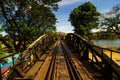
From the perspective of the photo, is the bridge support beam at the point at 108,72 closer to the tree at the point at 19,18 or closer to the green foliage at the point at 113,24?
the tree at the point at 19,18

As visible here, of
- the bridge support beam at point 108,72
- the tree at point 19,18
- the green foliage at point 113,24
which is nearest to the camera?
the bridge support beam at point 108,72

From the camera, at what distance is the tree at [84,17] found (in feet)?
189

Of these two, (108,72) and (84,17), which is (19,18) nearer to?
(108,72)

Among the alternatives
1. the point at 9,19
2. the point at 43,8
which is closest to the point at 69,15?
the point at 43,8

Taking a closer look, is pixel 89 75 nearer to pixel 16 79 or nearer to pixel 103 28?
pixel 16 79

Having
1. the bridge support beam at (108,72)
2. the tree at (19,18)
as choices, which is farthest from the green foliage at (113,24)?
the bridge support beam at (108,72)

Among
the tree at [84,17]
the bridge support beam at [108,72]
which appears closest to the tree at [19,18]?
the bridge support beam at [108,72]

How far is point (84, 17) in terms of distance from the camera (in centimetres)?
6206

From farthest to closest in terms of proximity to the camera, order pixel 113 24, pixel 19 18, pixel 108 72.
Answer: pixel 113 24, pixel 19 18, pixel 108 72

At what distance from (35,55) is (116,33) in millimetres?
43014

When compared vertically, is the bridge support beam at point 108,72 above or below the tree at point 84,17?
below

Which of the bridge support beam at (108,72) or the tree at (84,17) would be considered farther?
the tree at (84,17)

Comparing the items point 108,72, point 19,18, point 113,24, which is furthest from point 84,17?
point 108,72

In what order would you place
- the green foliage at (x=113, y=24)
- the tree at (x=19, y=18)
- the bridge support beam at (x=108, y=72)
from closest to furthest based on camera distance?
the bridge support beam at (x=108, y=72) < the tree at (x=19, y=18) < the green foliage at (x=113, y=24)
